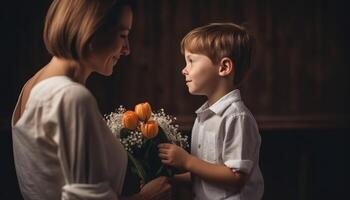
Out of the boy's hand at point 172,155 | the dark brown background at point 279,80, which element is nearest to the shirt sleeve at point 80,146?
the boy's hand at point 172,155

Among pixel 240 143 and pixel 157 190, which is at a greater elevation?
pixel 240 143

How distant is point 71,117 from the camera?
1.15 metres

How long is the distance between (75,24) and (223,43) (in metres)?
0.69

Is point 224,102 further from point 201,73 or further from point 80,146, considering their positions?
point 80,146

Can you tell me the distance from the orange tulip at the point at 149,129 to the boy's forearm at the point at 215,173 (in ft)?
0.57

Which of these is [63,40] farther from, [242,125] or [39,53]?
[39,53]

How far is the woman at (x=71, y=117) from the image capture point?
3.79 feet

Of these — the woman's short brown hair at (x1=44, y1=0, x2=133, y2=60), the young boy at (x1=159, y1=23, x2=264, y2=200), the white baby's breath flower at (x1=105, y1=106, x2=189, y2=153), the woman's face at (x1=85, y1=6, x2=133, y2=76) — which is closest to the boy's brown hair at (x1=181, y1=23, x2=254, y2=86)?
the young boy at (x1=159, y1=23, x2=264, y2=200)

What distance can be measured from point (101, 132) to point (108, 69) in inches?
9.7

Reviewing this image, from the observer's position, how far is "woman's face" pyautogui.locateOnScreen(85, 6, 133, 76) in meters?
1.26

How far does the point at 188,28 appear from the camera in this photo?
10.3 feet

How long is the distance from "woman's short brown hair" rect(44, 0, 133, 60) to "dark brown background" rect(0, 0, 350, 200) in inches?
71.1

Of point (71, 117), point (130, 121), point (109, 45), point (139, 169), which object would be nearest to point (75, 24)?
point (109, 45)

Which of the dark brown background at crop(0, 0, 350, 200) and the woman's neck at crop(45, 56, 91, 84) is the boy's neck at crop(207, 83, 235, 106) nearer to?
the woman's neck at crop(45, 56, 91, 84)
